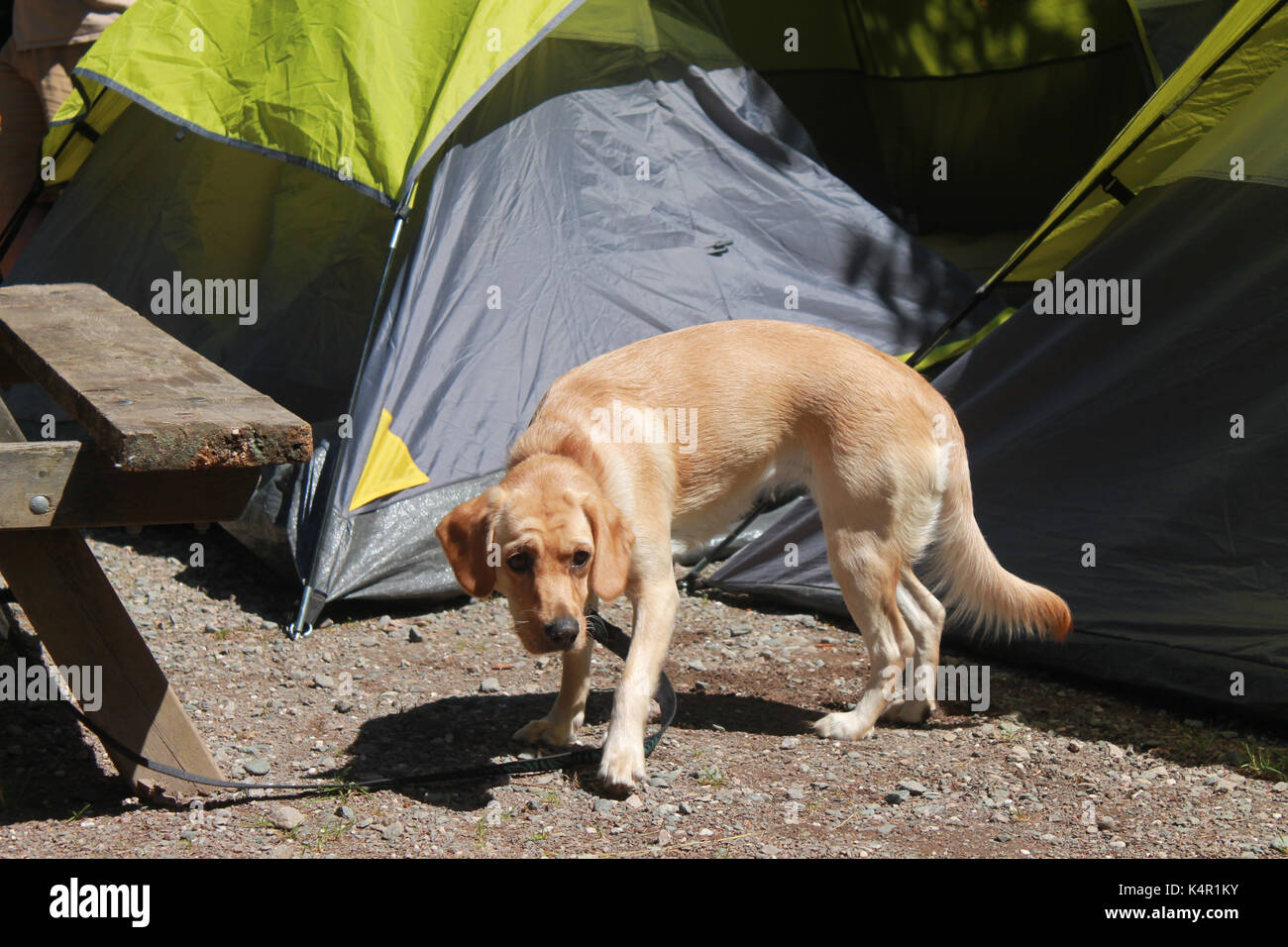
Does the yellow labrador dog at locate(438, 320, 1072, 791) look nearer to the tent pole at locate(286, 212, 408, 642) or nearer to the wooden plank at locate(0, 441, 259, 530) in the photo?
the wooden plank at locate(0, 441, 259, 530)

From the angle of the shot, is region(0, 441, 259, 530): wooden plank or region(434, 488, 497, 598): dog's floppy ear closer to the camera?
region(0, 441, 259, 530): wooden plank

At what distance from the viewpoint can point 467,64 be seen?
15.7 feet

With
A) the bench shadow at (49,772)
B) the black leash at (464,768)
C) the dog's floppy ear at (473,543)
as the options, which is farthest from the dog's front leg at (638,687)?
the bench shadow at (49,772)

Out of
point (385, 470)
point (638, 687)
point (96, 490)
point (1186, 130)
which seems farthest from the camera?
point (385, 470)

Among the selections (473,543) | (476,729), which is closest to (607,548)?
(473,543)

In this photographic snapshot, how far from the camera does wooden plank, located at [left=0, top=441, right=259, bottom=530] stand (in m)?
2.67

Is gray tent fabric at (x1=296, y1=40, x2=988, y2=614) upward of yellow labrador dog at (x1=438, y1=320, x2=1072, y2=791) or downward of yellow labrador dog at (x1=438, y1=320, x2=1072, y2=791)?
upward

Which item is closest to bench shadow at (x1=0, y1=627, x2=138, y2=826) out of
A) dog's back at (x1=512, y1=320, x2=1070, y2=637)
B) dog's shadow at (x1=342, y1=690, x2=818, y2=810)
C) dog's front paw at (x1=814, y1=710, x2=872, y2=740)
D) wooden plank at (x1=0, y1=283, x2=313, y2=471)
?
dog's shadow at (x1=342, y1=690, x2=818, y2=810)

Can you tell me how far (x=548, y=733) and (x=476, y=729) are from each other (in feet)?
0.92

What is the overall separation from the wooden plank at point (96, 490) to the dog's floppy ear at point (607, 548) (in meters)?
0.86

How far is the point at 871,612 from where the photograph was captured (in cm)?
369

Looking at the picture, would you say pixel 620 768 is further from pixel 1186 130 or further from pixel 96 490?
pixel 1186 130

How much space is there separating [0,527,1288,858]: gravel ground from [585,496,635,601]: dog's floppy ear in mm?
557

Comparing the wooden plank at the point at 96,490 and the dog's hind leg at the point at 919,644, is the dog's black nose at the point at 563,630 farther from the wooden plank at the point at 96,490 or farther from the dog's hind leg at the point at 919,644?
the dog's hind leg at the point at 919,644
